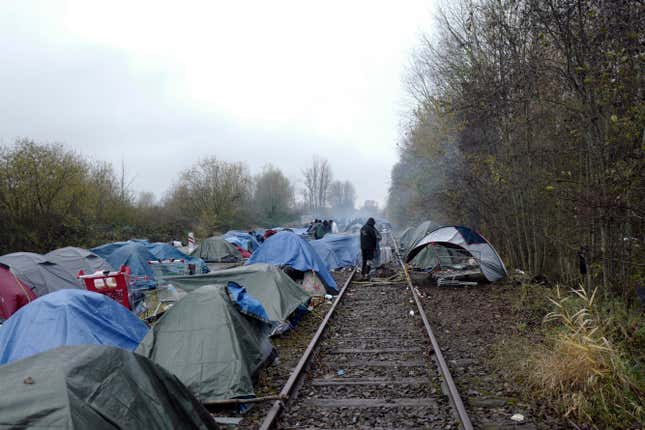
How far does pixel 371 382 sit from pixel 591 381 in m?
2.49

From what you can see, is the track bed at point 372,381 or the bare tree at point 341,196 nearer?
the track bed at point 372,381

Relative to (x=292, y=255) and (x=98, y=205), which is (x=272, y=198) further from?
(x=292, y=255)

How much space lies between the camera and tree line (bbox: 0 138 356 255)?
868 inches

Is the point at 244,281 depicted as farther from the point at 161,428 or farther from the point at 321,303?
the point at 161,428

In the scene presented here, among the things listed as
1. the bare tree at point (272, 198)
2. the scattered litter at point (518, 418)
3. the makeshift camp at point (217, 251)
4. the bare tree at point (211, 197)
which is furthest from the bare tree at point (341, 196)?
the scattered litter at point (518, 418)

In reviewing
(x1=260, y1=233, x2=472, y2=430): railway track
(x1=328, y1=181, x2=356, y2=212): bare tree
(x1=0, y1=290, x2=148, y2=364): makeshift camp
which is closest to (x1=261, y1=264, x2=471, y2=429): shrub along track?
(x1=260, y1=233, x2=472, y2=430): railway track

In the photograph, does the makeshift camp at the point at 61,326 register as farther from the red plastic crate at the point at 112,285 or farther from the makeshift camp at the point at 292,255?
the makeshift camp at the point at 292,255

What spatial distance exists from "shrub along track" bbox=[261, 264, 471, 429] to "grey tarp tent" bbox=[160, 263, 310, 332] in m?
0.89

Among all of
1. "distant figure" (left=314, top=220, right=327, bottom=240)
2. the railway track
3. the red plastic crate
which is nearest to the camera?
the railway track

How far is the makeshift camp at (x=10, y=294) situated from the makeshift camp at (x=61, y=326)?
194 inches

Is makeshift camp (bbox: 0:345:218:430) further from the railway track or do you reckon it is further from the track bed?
the track bed

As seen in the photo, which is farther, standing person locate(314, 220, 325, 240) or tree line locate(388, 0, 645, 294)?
standing person locate(314, 220, 325, 240)

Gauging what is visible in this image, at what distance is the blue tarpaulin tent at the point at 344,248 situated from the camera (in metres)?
20.8

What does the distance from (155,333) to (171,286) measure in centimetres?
414
